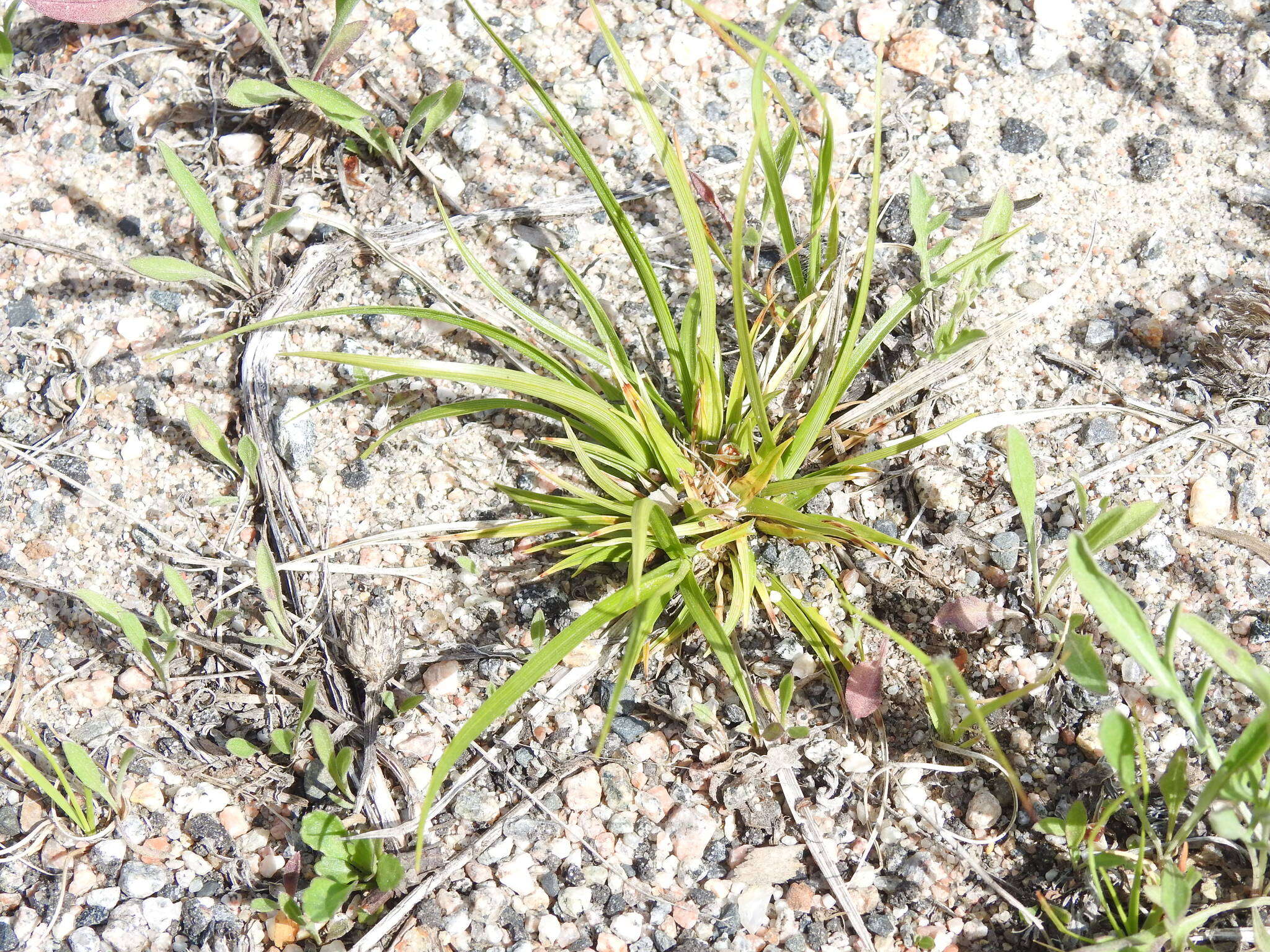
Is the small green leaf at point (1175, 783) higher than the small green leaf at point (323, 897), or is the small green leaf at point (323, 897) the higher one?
the small green leaf at point (1175, 783)

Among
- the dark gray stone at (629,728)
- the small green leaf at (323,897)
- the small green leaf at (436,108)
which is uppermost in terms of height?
the small green leaf at (436,108)

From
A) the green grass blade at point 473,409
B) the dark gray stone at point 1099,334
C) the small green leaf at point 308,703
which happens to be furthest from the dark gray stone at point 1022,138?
the small green leaf at point 308,703

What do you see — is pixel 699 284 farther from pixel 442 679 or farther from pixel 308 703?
pixel 308 703

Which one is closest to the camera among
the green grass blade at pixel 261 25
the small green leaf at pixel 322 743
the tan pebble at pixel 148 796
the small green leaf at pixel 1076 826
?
the small green leaf at pixel 1076 826

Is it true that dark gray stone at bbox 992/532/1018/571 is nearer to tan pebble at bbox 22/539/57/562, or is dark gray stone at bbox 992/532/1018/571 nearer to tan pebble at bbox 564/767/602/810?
tan pebble at bbox 564/767/602/810

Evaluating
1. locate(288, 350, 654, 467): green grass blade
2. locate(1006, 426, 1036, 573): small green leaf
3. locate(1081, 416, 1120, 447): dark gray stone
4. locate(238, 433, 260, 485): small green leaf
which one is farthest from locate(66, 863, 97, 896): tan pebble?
locate(1081, 416, 1120, 447): dark gray stone

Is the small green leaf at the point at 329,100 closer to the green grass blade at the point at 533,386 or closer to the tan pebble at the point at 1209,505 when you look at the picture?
the green grass blade at the point at 533,386
